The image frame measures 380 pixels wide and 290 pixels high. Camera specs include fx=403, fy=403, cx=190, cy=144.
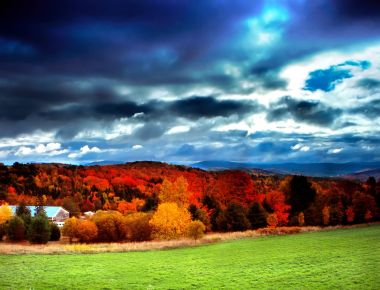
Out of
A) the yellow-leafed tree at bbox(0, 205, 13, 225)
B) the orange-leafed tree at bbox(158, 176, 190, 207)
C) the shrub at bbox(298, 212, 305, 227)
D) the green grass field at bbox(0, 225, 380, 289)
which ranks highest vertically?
the orange-leafed tree at bbox(158, 176, 190, 207)

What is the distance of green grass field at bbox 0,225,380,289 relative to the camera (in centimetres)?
2903

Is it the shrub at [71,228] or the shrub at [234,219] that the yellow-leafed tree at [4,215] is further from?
the shrub at [234,219]

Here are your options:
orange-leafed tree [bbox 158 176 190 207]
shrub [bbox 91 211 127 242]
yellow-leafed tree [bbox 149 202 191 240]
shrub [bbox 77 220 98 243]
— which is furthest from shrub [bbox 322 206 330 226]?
shrub [bbox 77 220 98 243]

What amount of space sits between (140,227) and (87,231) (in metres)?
9.73

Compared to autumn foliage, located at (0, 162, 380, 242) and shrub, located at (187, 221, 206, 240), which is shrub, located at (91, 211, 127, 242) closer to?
autumn foliage, located at (0, 162, 380, 242)

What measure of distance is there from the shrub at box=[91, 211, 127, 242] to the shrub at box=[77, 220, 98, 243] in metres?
1.00

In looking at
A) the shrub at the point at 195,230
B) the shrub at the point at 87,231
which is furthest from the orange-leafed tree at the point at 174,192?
the shrub at the point at 195,230

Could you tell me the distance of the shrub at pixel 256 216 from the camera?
87.4 m

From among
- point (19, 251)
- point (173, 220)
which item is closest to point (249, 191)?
point (173, 220)

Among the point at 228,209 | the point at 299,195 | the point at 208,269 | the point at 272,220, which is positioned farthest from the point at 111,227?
the point at 299,195

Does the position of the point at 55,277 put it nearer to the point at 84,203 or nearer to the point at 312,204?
the point at 312,204

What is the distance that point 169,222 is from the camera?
224 ft

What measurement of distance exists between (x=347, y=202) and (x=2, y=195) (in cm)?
12335

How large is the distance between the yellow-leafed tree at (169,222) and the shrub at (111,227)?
785 centimetres
